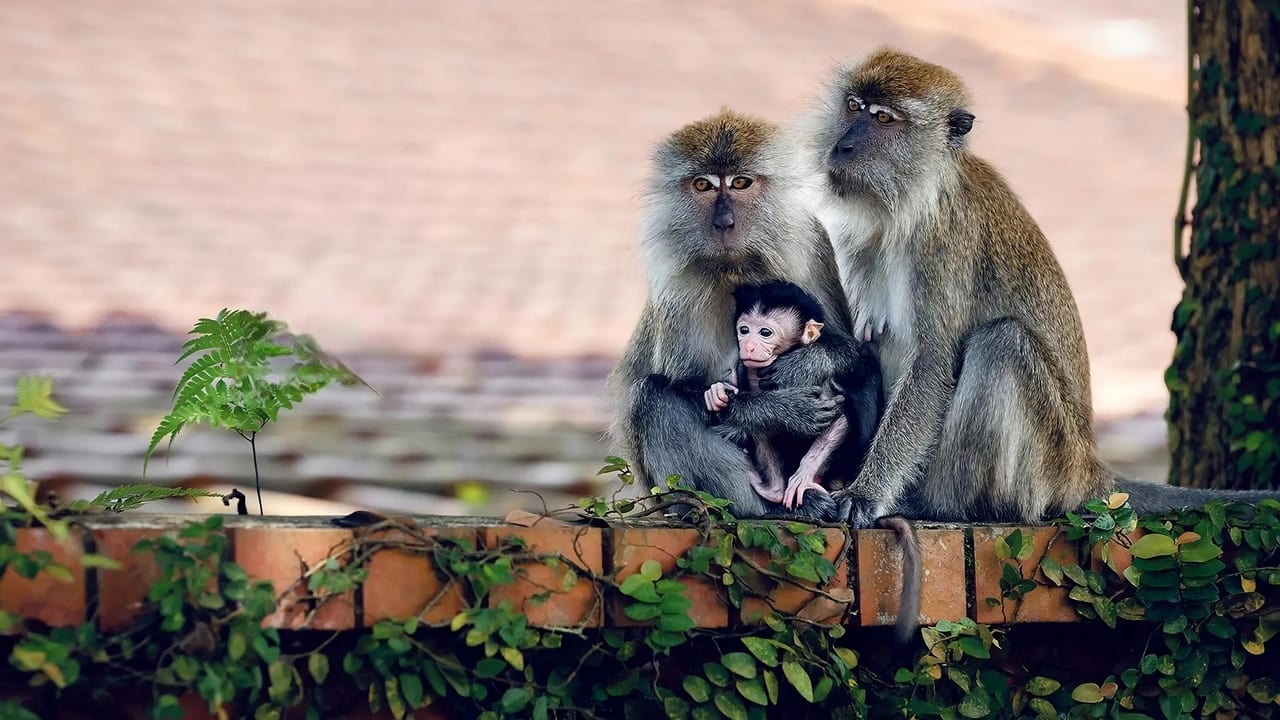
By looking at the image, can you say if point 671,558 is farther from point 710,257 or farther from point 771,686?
point 710,257

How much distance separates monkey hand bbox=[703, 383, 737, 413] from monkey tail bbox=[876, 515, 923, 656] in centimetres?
86

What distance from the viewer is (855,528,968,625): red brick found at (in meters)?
3.70

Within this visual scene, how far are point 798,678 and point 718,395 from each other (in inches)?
47.4

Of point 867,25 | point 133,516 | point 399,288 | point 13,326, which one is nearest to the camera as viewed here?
point 133,516

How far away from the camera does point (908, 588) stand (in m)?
3.66

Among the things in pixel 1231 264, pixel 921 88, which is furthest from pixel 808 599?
pixel 1231 264

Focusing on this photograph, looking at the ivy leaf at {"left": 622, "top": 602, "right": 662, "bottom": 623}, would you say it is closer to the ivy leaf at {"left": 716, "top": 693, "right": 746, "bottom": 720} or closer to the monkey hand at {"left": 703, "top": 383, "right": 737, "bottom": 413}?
the ivy leaf at {"left": 716, "top": 693, "right": 746, "bottom": 720}

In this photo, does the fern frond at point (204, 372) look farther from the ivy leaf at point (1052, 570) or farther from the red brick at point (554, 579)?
the ivy leaf at point (1052, 570)

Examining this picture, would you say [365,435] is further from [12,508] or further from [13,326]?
[12,508]

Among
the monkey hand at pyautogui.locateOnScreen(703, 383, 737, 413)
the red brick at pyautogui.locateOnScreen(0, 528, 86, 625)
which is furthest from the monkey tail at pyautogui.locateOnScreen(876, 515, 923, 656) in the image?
the red brick at pyautogui.locateOnScreen(0, 528, 86, 625)

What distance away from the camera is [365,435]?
729cm

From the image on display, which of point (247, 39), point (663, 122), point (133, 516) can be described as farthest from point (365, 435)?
point (247, 39)

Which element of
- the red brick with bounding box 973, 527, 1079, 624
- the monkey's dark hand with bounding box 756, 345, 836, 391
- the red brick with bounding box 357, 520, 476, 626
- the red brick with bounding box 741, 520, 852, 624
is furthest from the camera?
the monkey's dark hand with bounding box 756, 345, 836, 391

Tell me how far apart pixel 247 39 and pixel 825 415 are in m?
9.48
